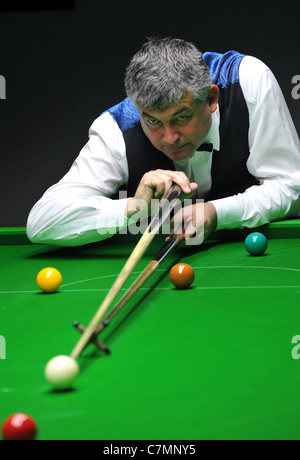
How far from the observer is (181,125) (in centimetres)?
251

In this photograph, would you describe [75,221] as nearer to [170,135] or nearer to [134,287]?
[170,135]

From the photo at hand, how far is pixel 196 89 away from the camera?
248cm

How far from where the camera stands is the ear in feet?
8.69

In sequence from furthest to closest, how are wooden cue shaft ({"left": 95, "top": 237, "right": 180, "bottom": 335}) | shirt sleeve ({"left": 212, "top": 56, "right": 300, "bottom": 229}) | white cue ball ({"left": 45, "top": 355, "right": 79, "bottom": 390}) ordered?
shirt sleeve ({"left": 212, "top": 56, "right": 300, "bottom": 229}) < wooden cue shaft ({"left": 95, "top": 237, "right": 180, "bottom": 335}) < white cue ball ({"left": 45, "top": 355, "right": 79, "bottom": 390})

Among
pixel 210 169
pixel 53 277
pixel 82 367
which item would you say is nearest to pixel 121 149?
pixel 210 169

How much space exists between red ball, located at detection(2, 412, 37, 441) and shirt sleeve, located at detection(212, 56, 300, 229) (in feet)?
6.07

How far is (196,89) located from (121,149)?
1.75 feet

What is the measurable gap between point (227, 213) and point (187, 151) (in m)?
0.31

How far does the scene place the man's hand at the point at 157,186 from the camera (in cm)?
233
